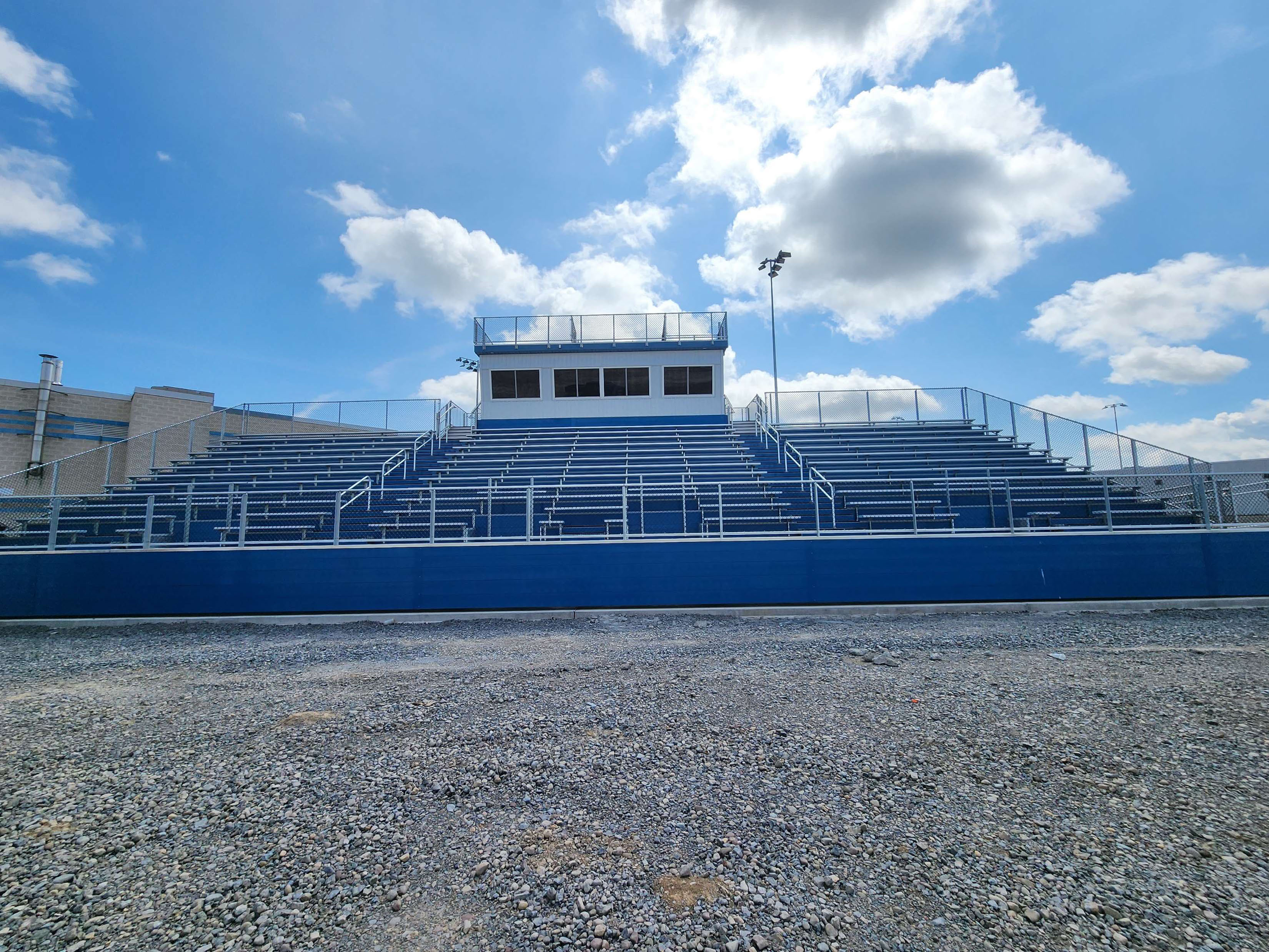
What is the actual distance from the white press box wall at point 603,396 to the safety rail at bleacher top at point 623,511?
233 inches

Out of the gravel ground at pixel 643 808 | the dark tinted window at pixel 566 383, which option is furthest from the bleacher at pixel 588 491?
the gravel ground at pixel 643 808

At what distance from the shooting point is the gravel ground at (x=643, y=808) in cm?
204

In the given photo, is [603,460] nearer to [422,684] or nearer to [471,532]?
[471,532]

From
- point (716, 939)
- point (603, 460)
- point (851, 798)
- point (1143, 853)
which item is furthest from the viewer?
point (603, 460)

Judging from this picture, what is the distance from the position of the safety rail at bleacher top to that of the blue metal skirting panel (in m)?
5.61

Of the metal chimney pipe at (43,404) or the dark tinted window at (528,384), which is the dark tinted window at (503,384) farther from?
the metal chimney pipe at (43,404)

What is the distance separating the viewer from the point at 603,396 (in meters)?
18.2

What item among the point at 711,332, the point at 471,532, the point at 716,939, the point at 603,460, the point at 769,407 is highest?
the point at 711,332

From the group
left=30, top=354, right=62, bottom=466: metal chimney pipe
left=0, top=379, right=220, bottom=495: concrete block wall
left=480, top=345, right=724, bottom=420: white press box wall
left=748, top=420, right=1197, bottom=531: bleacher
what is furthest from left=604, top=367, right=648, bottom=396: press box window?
left=30, top=354, right=62, bottom=466: metal chimney pipe

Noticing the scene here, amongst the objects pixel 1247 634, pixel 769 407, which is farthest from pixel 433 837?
pixel 769 407

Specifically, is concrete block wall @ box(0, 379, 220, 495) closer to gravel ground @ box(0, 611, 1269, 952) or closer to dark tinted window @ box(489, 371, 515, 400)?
dark tinted window @ box(489, 371, 515, 400)

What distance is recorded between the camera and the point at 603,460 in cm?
1443

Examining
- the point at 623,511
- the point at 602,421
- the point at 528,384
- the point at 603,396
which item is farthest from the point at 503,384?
the point at 623,511

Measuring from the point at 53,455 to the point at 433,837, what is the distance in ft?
78.4
